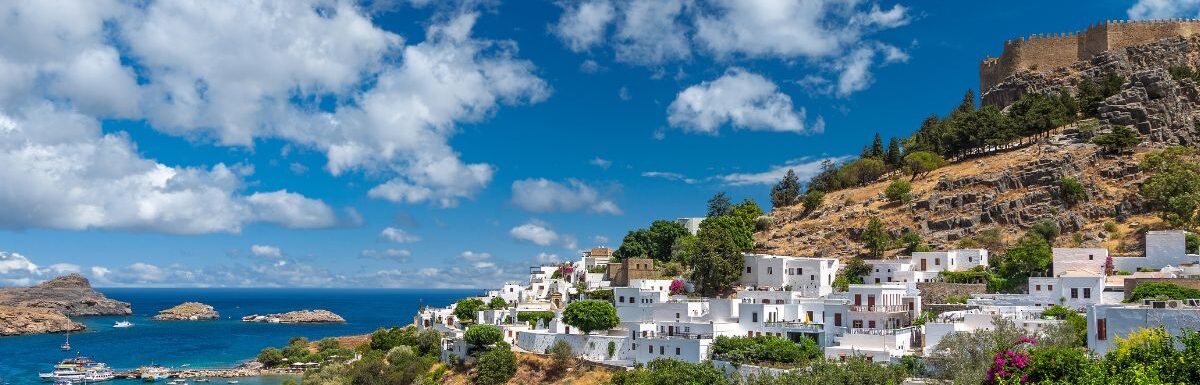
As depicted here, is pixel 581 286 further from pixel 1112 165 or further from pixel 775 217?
pixel 1112 165

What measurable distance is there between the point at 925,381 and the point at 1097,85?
49.4m

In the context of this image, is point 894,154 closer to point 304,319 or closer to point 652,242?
point 652,242

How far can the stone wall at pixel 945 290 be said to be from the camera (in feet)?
156

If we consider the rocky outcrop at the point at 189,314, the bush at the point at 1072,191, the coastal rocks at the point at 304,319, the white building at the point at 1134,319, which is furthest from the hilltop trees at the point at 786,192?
the rocky outcrop at the point at 189,314

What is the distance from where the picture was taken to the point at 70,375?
6831cm

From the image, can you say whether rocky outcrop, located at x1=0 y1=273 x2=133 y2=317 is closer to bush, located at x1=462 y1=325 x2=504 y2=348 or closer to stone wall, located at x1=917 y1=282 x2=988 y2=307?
bush, located at x1=462 y1=325 x2=504 y2=348

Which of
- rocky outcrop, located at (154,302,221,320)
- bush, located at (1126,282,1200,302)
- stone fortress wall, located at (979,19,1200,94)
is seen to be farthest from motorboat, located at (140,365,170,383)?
rocky outcrop, located at (154,302,221,320)

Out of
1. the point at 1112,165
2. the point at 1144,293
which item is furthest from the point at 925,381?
the point at 1112,165

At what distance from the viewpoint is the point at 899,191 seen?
64.5m

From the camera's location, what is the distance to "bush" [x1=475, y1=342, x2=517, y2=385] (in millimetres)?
47469

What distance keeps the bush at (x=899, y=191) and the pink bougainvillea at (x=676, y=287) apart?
1825 cm

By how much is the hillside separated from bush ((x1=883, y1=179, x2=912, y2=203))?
56 cm

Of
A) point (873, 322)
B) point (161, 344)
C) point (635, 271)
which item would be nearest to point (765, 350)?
point (873, 322)

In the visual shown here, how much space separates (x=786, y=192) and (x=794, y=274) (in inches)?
970
